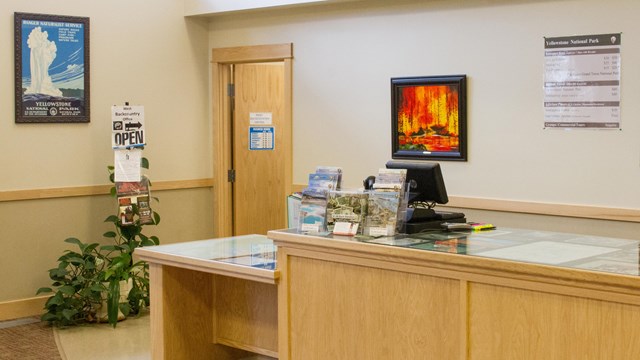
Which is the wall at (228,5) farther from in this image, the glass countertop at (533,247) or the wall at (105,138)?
the glass countertop at (533,247)

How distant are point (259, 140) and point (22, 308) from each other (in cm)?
245

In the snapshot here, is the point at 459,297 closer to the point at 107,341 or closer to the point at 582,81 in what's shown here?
the point at 582,81

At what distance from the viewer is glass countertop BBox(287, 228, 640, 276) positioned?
303cm

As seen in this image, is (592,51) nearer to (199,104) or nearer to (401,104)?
(401,104)

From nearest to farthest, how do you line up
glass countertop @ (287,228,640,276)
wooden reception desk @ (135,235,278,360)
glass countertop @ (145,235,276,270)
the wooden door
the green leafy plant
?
glass countertop @ (287,228,640,276) < glass countertop @ (145,235,276,270) < wooden reception desk @ (135,235,278,360) < the green leafy plant < the wooden door

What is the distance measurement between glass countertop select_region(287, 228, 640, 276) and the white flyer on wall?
5.06 feet

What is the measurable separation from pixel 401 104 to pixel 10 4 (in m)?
2.99

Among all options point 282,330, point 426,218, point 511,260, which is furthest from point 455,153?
point 511,260

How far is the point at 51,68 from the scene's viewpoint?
6.44 metres

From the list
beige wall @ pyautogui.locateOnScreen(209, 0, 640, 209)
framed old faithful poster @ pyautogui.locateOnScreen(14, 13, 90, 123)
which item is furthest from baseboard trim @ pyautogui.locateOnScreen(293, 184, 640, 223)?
framed old faithful poster @ pyautogui.locateOnScreen(14, 13, 90, 123)

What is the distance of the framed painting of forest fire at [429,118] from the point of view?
583 centimetres

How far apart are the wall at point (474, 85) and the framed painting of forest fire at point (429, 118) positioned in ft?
0.23

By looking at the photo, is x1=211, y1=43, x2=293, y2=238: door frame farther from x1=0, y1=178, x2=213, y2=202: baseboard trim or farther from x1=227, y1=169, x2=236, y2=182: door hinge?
x1=0, y1=178, x2=213, y2=202: baseboard trim

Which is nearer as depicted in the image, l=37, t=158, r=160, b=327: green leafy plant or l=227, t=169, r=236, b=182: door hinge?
l=37, t=158, r=160, b=327: green leafy plant
